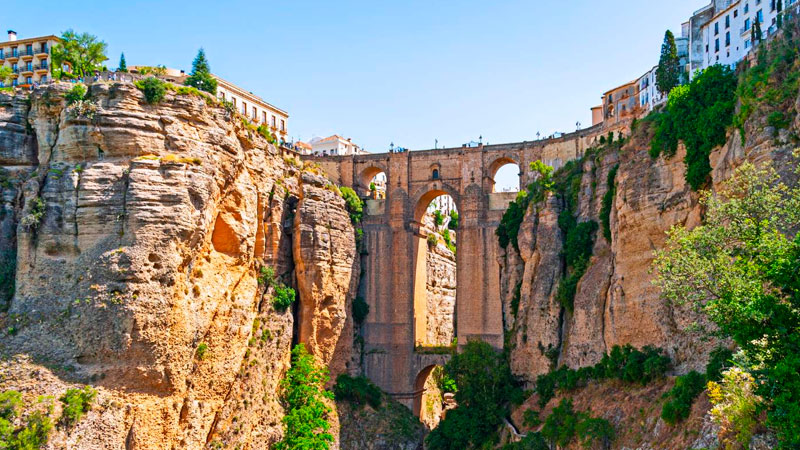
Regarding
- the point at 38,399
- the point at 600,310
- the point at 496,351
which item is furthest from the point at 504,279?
the point at 38,399

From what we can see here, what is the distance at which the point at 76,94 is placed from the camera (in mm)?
36062

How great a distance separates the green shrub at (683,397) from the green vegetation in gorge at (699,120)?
26.2 ft

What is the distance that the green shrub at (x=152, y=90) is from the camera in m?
36.3

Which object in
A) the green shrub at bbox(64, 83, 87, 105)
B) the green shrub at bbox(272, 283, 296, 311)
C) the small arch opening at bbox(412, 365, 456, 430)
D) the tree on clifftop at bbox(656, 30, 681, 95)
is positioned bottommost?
the small arch opening at bbox(412, 365, 456, 430)

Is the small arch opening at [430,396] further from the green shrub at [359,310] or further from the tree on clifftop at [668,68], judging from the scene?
the tree on clifftop at [668,68]

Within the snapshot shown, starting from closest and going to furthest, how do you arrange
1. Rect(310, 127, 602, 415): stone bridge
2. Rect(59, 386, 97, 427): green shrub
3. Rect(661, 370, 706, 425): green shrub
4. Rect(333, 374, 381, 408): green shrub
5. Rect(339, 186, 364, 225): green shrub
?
1. Rect(661, 370, 706, 425): green shrub
2. Rect(59, 386, 97, 427): green shrub
3. Rect(333, 374, 381, 408): green shrub
4. Rect(310, 127, 602, 415): stone bridge
5. Rect(339, 186, 364, 225): green shrub

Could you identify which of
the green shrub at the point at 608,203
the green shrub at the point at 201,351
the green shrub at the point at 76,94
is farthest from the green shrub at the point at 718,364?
the green shrub at the point at 76,94

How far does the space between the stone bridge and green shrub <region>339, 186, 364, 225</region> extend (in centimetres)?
104

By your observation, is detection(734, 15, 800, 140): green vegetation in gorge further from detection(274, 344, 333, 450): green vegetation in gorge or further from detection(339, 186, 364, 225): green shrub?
detection(339, 186, 364, 225): green shrub

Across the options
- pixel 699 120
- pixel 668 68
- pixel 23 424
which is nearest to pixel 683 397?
pixel 699 120

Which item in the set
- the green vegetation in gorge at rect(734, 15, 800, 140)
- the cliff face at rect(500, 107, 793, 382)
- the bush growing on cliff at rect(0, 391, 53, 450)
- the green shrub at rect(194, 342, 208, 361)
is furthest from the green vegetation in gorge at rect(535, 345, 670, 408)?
the bush growing on cliff at rect(0, 391, 53, 450)

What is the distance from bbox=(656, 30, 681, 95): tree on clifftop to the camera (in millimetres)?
39281

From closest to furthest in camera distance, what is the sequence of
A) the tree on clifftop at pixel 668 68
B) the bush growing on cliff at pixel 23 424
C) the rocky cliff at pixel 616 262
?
the rocky cliff at pixel 616 262 → the bush growing on cliff at pixel 23 424 → the tree on clifftop at pixel 668 68

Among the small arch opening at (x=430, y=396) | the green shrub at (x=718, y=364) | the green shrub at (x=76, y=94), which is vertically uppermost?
the green shrub at (x=76, y=94)
